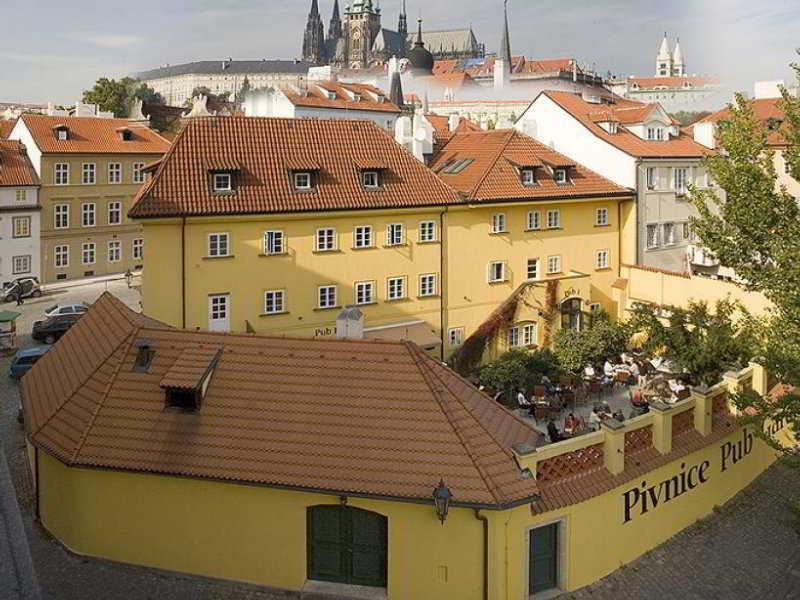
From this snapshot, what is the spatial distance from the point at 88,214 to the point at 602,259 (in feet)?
96.7

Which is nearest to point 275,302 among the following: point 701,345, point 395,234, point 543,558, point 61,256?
point 395,234

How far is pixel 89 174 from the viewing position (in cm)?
5006

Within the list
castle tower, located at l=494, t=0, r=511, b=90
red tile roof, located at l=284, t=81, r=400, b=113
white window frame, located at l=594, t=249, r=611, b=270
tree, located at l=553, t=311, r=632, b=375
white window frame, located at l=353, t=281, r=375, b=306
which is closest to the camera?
tree, located at l=553, t=311, r=632, b=375

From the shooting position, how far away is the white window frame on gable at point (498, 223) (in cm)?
3512

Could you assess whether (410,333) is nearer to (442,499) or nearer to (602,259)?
(602,259)

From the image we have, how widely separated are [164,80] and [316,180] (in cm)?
17874

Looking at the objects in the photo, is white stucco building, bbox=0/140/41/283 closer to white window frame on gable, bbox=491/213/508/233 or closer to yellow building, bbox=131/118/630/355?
yellow building, bbox=131/118/630/355

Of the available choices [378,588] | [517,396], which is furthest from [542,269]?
[378,588]

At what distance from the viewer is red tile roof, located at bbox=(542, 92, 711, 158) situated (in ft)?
131

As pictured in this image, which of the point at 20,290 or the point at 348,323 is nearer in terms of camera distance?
the point at 348,323

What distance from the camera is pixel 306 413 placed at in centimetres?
1541

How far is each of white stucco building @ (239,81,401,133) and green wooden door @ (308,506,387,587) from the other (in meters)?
62.6

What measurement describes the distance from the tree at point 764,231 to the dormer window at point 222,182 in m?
18.8

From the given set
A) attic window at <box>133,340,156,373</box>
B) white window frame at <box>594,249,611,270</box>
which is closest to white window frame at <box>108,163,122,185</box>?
white window frame at <box>594,249,611,270</box>
